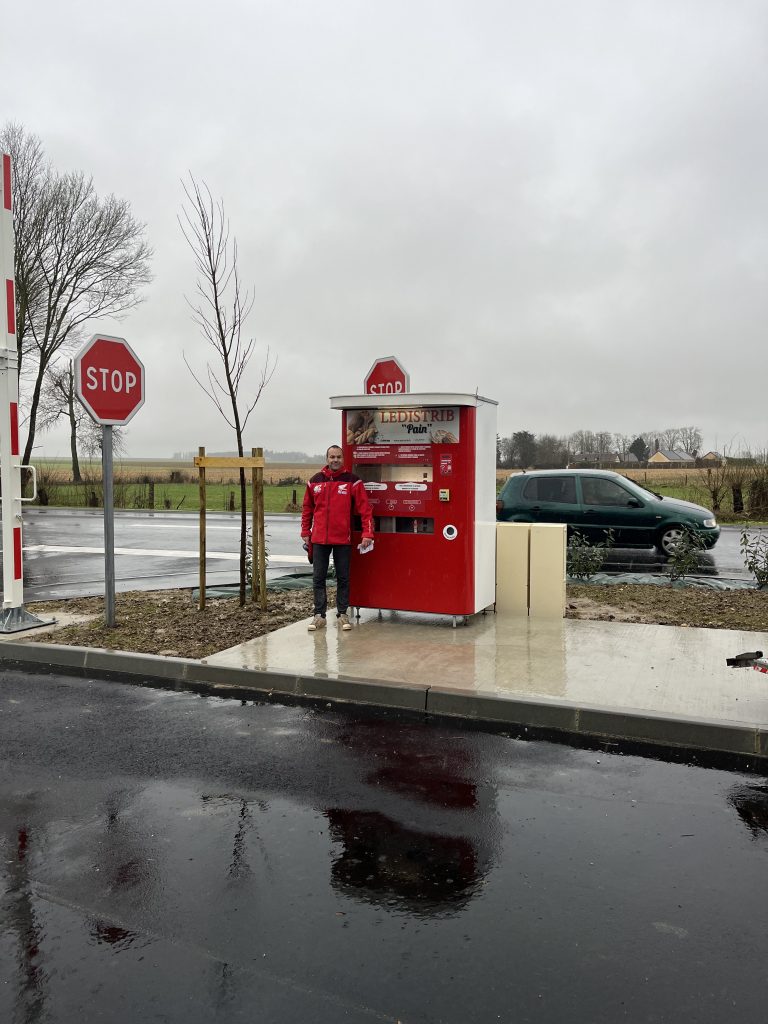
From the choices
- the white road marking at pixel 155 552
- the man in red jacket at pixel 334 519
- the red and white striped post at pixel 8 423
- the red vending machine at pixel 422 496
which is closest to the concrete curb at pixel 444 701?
the red and white striped post at pixel 8 423

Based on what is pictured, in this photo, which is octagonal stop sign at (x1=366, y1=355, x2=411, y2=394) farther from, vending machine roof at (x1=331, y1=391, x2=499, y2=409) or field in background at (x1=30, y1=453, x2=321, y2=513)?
field in background at (x1=30, y1=453, x2=321, y2=513)

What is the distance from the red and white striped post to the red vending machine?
10.7ft

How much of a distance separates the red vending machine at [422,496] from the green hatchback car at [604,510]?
624 centimetres

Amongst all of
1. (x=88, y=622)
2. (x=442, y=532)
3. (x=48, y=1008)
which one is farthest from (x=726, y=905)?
(x=88, y=622)

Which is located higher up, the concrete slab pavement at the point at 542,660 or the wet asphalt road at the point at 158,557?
the wet asphalt road at the point at 158,557

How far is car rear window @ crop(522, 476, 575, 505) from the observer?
48.1 feet

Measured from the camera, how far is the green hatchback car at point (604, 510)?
14477 millimetres

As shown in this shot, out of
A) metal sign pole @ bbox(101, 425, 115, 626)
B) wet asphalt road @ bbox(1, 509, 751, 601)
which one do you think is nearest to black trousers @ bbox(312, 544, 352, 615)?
metal sign pole @ bbox(101, 425, 115, 626)

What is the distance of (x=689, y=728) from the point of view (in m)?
5.14

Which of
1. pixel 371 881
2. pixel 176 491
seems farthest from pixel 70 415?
pixel 371 881

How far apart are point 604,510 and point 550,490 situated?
1.02m

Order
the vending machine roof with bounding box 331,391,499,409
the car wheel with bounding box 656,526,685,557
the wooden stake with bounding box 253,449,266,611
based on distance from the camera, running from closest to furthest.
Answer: the vending machine roof with bounding box 331,391,499,409 → the wooden stake with bounding box 253,449,266,611 → the car wheel with bounding box 656,526,685,557

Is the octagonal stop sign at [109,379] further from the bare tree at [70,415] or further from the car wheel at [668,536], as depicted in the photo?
the bare tree at [70,415]

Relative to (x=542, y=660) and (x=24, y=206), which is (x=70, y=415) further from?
(x=542, y=660)
